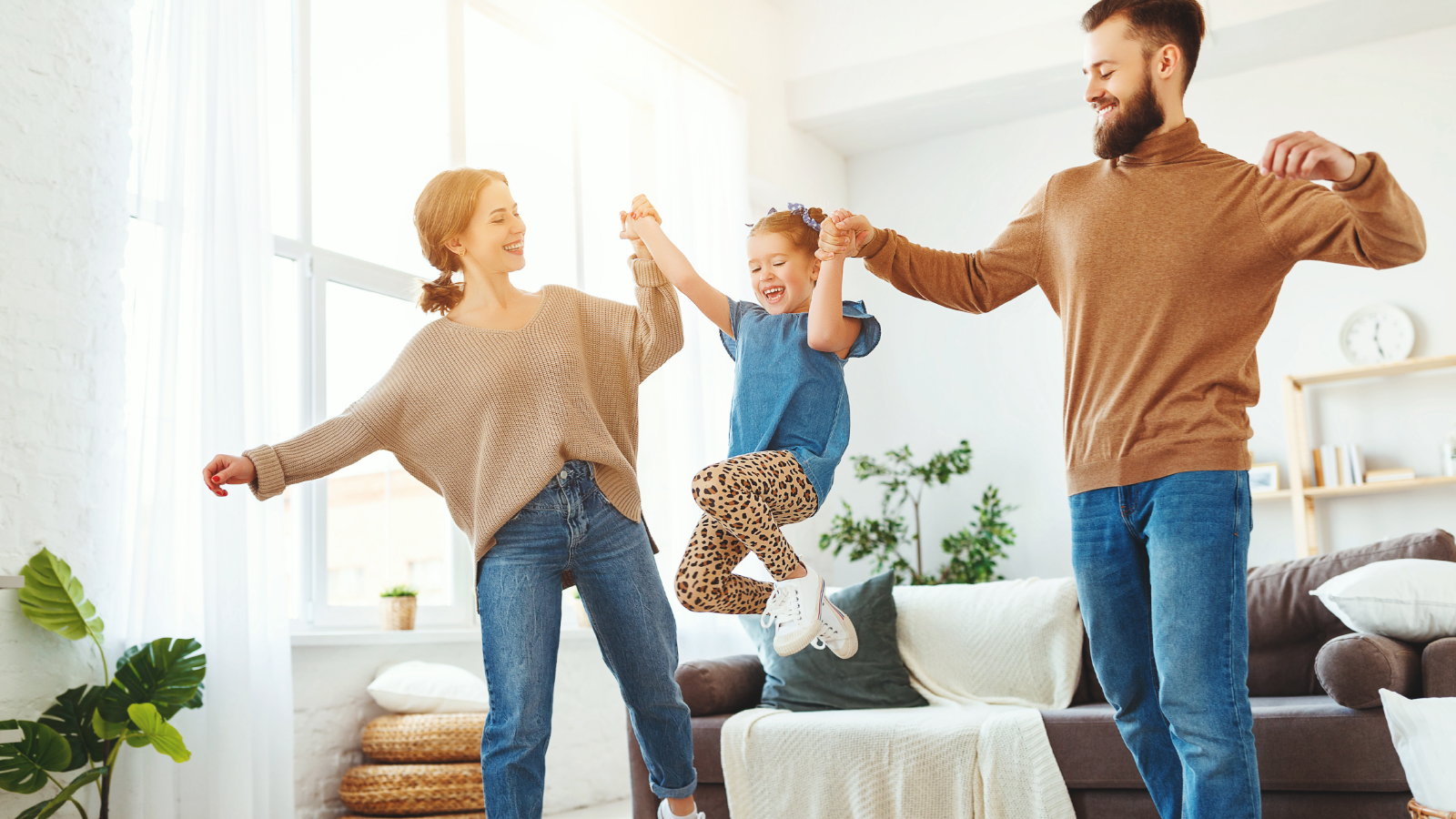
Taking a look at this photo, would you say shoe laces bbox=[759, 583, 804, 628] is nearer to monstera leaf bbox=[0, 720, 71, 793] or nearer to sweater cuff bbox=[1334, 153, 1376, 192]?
sweater cuff bbox=[1334, 153, 1376, 192]

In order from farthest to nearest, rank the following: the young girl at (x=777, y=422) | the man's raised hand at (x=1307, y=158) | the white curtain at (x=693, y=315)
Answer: the white curtain at (x=693, y=315) < the young girl at (x=777, y=422) < the man's raised hand at (x=1307, y=158)

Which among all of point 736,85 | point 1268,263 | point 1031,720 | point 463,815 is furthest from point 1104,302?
point 736,85

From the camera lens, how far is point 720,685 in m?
3.35

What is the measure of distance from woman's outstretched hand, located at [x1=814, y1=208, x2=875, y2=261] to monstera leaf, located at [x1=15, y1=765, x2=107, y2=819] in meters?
1.92

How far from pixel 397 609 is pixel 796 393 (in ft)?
6.54

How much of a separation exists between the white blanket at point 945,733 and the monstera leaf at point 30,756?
1.63 m

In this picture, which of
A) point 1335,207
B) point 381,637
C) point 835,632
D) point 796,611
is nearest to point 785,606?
point 796,611

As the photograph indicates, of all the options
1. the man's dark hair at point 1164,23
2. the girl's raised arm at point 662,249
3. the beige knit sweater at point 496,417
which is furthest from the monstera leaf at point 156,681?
the man's dark hair at point 1164,23

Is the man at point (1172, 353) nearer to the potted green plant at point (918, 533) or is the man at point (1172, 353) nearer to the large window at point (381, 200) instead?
the large window at point (381, 200)

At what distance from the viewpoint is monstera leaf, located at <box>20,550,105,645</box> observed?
8.18 ft

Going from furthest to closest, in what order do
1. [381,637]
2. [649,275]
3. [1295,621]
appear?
[381,637], [1295,621], [649,275]

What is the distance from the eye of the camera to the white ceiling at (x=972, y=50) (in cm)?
535

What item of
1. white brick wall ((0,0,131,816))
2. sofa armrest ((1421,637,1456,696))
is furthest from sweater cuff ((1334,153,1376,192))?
white brick wall ((0,0,131,816))

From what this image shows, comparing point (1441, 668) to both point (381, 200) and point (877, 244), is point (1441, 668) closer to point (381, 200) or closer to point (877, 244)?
point (877, 244)
